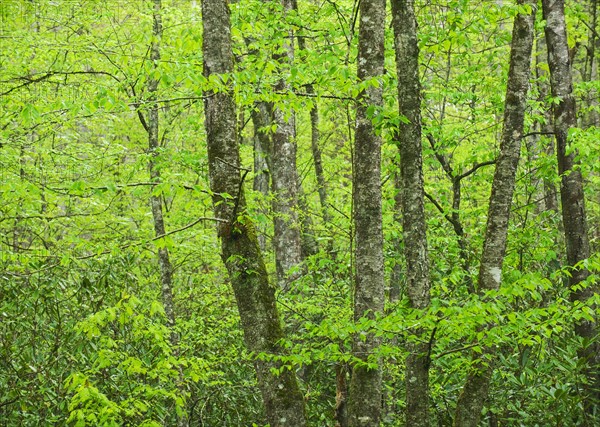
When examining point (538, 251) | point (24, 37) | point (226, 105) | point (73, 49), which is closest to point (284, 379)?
point (226, 105)

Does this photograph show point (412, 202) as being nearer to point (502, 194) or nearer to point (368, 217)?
point (368, 217)

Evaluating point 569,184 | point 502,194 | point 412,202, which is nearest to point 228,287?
point 412,202

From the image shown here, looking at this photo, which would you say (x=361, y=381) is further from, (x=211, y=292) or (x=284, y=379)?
(x=211, y=292)

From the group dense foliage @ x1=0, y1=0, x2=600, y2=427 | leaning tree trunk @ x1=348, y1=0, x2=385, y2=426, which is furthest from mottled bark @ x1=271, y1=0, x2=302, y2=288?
leaning tree trunk @ x1=348, y1=0, x2=385, y2=426

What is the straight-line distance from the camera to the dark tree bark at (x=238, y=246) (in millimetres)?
5586

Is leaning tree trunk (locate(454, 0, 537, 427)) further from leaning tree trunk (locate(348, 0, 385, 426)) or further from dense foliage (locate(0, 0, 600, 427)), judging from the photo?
leaning tree trunk (locate(348, 0, 385, 426))

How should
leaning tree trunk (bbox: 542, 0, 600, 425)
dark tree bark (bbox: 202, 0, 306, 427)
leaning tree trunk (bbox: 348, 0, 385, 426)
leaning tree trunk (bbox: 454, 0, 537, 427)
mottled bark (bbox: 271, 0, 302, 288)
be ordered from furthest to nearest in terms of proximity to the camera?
mottled bark (bbox: 271, 0, 302, 288), leaning tree trunk (bbox: 542, 0, 600, 425), leaning tree trunk (bbox: 454, 0, 537, 427), leaning tree trunk (bbox: 348, 0, 385, 426), dark tree bark (bbox: 202, 0, 306, 427)

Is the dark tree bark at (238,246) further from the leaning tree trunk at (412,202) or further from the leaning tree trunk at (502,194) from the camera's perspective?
the leaning tree trunk at (502,194)

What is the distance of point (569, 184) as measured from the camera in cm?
895

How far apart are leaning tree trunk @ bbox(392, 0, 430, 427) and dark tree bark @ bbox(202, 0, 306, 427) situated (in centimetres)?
141

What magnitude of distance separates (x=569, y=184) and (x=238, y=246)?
5.63m

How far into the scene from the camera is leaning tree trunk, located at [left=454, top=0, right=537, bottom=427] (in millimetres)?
7004

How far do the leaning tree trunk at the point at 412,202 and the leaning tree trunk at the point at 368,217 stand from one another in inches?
17.1

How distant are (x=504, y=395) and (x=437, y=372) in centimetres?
103
